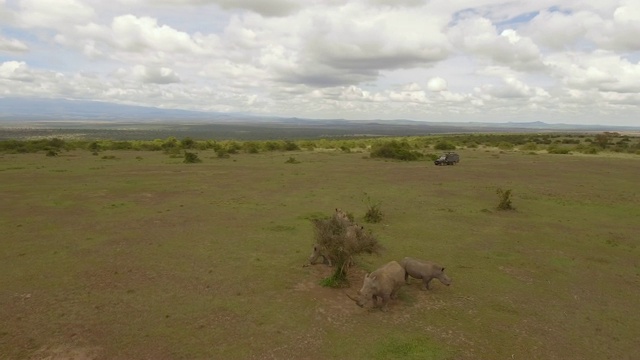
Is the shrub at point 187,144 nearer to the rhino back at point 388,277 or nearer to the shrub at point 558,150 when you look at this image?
the shrub at point 558,150

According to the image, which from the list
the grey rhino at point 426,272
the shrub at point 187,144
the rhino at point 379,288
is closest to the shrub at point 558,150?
the shrub at point 187,144

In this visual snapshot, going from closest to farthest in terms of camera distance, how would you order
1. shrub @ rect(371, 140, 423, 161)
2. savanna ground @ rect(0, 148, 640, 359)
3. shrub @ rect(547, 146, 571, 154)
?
savanna ground @ rect(0, 148, 640, 359), shrub @ rect(371, 140, 423, 161), shrub @ rect(547, 146, 571, 154)

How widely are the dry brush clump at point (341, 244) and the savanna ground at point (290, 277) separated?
24.0 inches

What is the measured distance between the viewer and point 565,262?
56.1 feet

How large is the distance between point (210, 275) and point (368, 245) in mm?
5691

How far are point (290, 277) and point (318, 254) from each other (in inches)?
62.5

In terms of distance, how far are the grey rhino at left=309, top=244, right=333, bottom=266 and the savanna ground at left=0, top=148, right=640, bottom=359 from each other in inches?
17.4

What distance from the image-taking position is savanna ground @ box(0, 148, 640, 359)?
35.4 ft

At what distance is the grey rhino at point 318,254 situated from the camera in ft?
51.2

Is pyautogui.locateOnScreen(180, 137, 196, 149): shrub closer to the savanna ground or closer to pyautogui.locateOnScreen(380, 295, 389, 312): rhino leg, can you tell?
the savanna ground

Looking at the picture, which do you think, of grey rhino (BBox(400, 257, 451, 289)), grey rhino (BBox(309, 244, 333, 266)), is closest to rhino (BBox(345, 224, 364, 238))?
grey rhino (BBox(309, 244, 333, 266))

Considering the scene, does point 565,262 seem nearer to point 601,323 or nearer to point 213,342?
point 601,323

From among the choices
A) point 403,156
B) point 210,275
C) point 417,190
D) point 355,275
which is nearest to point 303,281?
point 355,275

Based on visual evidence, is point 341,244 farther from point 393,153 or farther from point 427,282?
A: point 393,153
